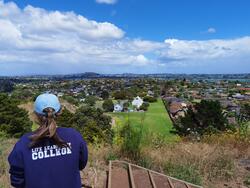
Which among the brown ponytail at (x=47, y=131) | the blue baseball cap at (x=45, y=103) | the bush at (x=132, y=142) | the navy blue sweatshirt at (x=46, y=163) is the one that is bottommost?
the bush at (x=132, y=142)

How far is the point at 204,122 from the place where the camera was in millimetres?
27750

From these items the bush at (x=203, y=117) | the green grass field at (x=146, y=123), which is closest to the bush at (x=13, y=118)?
the green grass field at (x=146, y=123)

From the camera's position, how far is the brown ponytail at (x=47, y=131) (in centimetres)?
211

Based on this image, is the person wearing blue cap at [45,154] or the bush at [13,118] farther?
the bush at [13,118]

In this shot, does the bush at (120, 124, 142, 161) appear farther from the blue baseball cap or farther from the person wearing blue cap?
the blue baseball cap

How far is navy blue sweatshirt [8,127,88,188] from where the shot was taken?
2.16m

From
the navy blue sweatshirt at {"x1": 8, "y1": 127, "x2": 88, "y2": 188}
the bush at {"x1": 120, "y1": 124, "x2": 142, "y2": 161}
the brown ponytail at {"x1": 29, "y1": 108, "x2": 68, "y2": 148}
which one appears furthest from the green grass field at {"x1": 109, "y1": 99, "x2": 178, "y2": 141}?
the brown ponytail at {"x1": 29, "y1": 108, "x2": 68, "y2": 148}

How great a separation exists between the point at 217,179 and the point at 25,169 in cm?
370

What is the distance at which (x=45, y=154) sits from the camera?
2162 millimetres

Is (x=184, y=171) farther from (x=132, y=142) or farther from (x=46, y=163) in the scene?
(x=46, y=163)

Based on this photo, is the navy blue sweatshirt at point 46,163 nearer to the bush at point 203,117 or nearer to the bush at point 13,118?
the bush at point 13,118

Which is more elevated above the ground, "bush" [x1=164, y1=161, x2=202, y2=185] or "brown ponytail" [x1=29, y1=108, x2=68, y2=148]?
"brown ponytail" [x1=29, y1=108, x2=68, y2=148]

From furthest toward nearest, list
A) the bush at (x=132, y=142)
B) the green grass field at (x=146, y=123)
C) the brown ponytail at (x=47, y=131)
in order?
the green grass field at (x=146, y=123) < the bush at (x=132, y=142) < the brown ponytail at (x=47, y=131)

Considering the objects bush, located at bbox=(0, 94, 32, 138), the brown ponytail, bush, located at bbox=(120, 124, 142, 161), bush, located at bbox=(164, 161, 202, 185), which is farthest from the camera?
bush, located at bbox=(0, 94, 32, 138)
